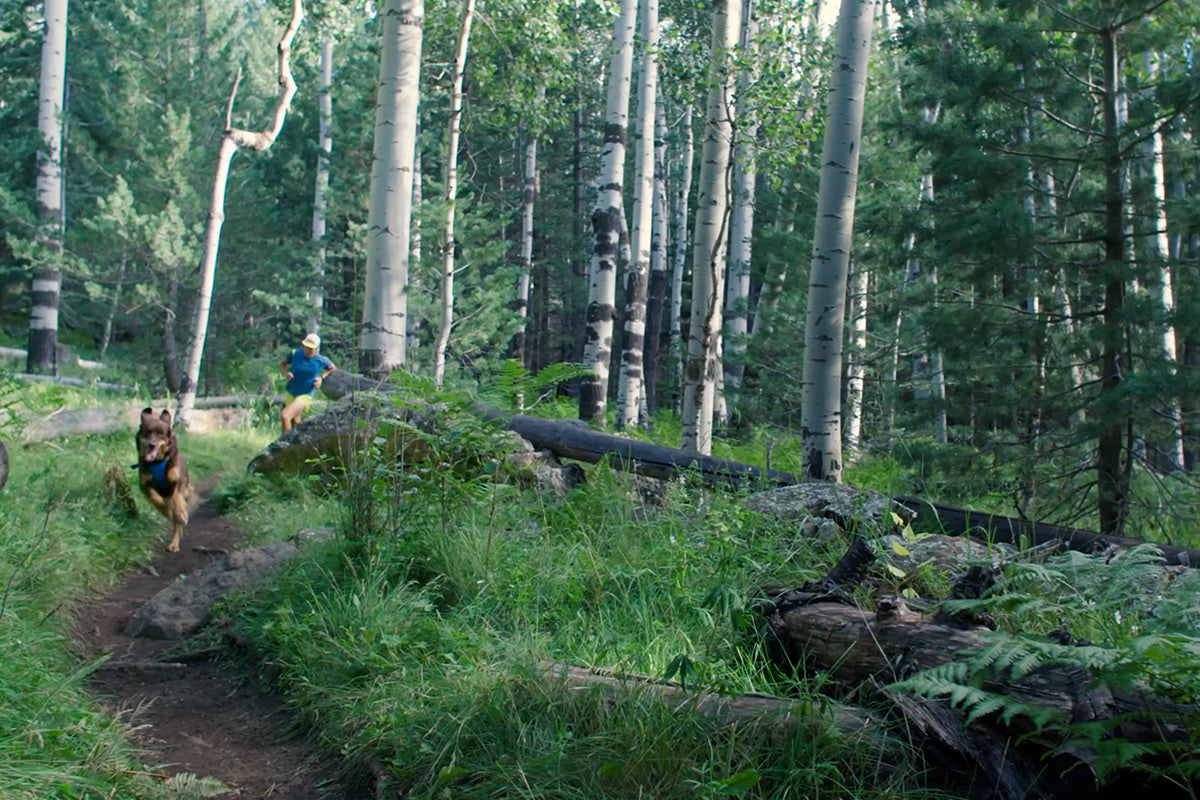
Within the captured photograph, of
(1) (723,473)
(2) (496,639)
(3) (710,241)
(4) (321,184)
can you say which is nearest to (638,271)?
(3) (710,241)

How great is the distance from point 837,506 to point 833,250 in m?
3.52

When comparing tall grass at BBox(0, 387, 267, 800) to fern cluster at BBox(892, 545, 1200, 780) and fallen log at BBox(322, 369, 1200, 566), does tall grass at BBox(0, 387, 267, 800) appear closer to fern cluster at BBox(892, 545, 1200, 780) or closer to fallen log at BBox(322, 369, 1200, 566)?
fallen log at BBox(322, 369, 1200, 566)

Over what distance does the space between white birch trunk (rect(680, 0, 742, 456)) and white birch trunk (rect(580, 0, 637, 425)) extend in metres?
4.17

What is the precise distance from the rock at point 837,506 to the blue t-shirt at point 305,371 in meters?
7.96

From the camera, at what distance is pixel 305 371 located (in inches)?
491

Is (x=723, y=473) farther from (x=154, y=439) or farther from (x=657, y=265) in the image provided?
(x=657, y=265)

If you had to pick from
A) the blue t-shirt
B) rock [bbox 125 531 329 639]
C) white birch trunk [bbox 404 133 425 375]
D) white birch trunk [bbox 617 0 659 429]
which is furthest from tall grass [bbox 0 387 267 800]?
white birch trunk [bbox 617 0 659 429]

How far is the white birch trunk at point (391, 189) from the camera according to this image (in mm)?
9414

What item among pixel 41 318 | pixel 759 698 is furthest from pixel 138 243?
pixel 759 698

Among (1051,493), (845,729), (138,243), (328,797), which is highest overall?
(138,243)

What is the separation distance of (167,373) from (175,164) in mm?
5039

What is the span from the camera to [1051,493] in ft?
27.9

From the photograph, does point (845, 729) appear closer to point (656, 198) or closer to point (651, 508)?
point (651, 508)

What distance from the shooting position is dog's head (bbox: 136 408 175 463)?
860 centimetres
